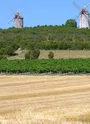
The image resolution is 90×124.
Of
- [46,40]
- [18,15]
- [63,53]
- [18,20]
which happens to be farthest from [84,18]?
[63,53]

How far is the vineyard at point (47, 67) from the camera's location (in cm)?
5872

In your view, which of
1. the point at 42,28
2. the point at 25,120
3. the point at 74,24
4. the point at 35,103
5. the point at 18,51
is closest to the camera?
the point at 25,120

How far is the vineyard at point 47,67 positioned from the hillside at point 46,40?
3250cm

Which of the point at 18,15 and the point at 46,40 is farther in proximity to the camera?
the point at 18,15

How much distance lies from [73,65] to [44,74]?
4239 millimetres

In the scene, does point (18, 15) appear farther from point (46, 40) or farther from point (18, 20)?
point (46, 40)

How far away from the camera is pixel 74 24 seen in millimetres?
185250

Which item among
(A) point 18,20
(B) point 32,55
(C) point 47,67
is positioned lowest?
(C) point 47,67

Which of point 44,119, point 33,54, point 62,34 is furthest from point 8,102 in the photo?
point 62,34

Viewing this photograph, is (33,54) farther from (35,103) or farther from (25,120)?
(25,120)

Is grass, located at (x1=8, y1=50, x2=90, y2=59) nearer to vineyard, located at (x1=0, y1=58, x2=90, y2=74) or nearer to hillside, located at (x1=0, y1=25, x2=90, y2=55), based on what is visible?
hillside, located at (x1=0, y1=25, x2=90, y2=55)

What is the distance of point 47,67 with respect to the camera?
6097 centimetres

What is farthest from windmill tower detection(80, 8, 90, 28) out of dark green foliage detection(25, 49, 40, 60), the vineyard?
the vineyard

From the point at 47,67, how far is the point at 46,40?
65.4m
